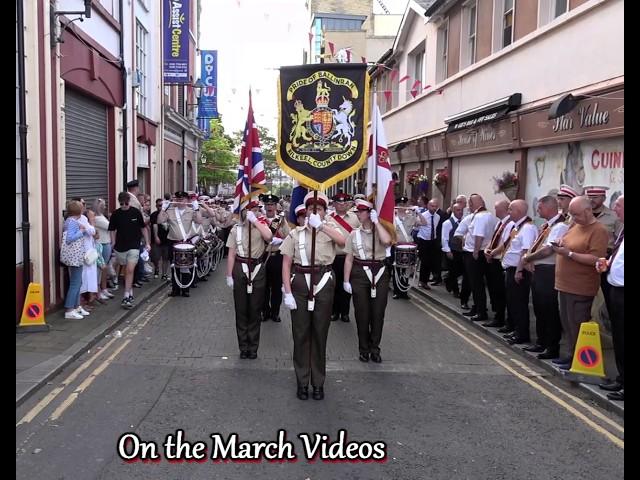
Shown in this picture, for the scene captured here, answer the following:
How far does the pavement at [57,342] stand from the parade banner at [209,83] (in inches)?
889

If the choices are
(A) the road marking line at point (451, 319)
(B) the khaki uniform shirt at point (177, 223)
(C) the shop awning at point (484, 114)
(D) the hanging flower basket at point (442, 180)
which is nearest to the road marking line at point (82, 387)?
(B) the khaki uniform shirt at point (177, 223)

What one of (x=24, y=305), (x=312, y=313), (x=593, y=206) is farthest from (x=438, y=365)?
(x=24, y=305)

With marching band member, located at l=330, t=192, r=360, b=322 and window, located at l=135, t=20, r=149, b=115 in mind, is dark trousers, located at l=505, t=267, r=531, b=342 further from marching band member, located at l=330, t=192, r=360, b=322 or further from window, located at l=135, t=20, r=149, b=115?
window, located at l=135, t=20, r=149, b=115

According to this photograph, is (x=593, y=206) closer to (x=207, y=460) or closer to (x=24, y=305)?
(x=207, y=460)

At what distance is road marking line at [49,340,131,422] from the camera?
5703 millimetres

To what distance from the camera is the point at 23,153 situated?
28.9ft

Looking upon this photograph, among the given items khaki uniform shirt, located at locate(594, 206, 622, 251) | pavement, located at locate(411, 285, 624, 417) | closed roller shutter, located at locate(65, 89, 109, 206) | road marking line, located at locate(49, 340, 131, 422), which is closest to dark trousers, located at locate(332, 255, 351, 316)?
pavement, located at locate(411, 285, 624, 417)

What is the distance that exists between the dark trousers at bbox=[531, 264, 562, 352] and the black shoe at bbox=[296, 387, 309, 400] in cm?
345

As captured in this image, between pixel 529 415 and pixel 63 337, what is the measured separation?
602cm

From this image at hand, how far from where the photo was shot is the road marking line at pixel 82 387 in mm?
5703

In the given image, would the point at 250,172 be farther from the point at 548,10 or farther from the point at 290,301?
the point at 548,10

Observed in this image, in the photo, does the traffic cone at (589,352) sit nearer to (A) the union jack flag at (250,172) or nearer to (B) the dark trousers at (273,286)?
(A) the union jack flag at (250,172)

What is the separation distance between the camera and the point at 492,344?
8.91 meters

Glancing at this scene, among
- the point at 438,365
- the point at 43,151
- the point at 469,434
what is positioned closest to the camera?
the point at 469,434
